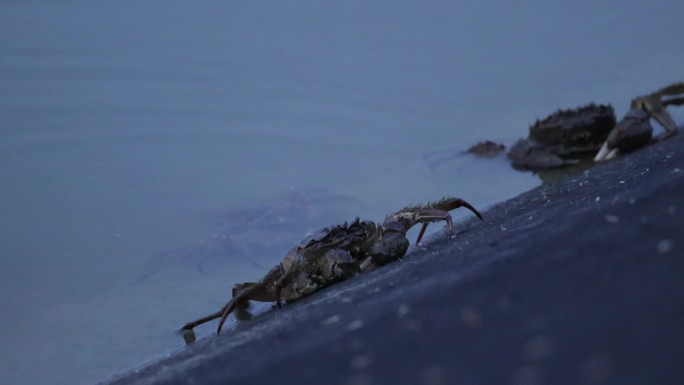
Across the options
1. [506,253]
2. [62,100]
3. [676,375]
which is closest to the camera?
[676,375]

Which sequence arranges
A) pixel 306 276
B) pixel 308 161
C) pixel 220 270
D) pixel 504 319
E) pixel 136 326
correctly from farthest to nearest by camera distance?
pixel 308 161
pixel 220 270
pixel 136 326
pixel 306 276
pixel 504 319

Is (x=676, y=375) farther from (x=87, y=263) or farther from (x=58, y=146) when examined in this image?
(x=58, y=146)

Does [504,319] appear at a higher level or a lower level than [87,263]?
lower

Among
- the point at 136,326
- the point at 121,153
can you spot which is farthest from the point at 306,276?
the point at 121,153

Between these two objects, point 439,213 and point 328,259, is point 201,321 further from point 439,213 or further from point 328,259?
point 439,213

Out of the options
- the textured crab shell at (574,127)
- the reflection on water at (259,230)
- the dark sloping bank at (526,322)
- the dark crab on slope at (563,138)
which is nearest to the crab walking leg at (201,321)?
the reflection on water at (259,230)

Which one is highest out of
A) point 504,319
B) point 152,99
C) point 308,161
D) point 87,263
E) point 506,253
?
point 152,99
